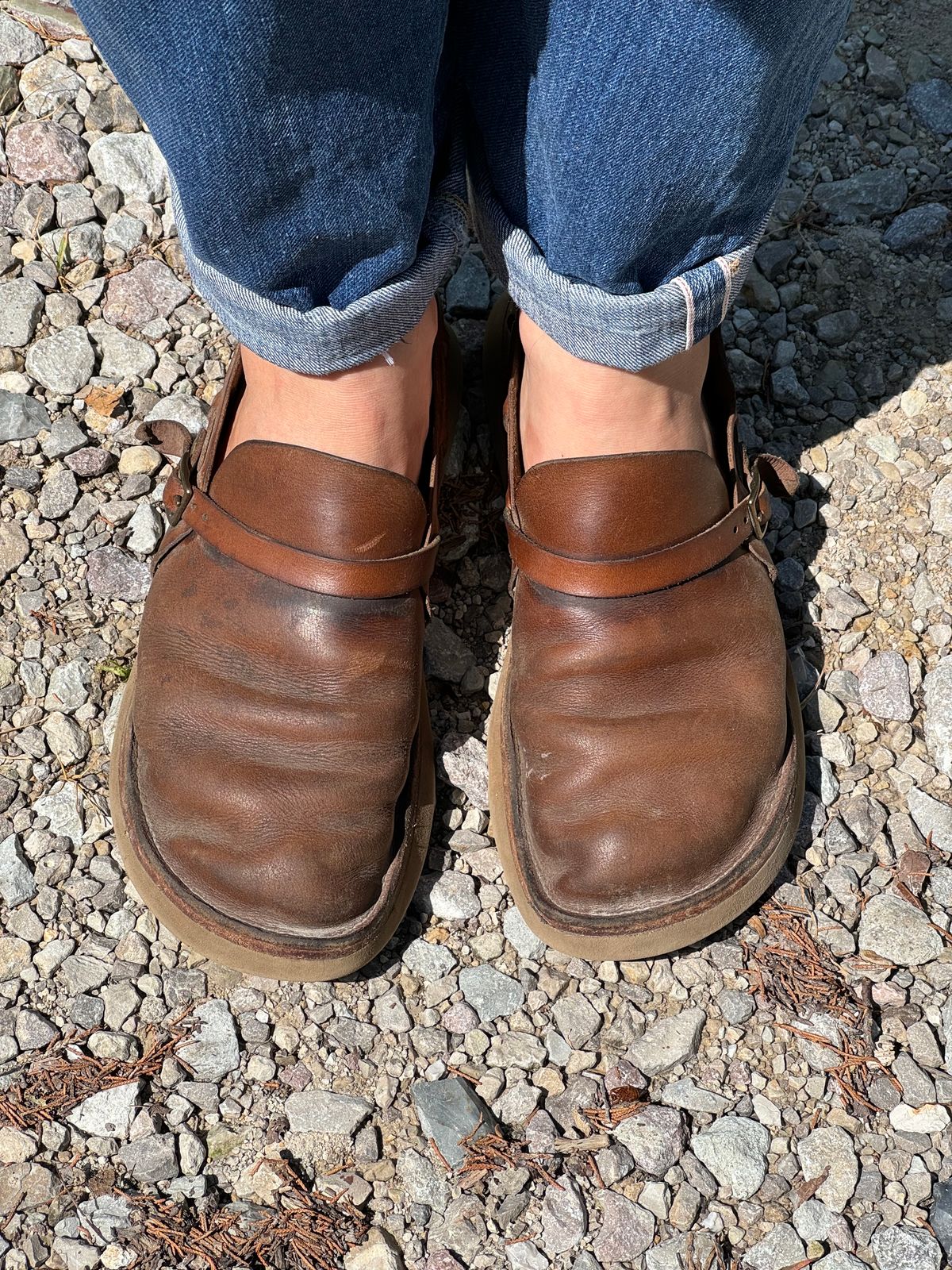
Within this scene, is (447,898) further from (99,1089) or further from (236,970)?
(99,1089)

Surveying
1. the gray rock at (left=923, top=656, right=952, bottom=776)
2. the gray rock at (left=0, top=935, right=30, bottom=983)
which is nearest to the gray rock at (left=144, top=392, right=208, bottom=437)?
the gray rock at (left=0, top=935, right=30, bottom=983)

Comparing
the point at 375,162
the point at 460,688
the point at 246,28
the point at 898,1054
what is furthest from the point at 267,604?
the point at 898,1054

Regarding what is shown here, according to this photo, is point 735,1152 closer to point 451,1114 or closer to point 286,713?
point 451,1114

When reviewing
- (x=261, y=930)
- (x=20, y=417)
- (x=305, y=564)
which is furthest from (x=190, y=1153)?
(x=20, y=417)

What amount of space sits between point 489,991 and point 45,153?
1.86 meters

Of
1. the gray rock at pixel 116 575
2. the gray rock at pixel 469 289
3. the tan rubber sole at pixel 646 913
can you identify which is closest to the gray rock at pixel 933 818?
the tan rubber sole at pixel 646 913

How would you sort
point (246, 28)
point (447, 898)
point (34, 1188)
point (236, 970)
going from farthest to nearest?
point (447, 898) → point (236, 970) → point (34, 1188) → point (246, 28)

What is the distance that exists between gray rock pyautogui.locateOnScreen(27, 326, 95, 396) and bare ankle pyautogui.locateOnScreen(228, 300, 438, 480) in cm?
63

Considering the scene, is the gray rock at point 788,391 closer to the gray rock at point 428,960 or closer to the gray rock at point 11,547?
the gray rock at point 428,960

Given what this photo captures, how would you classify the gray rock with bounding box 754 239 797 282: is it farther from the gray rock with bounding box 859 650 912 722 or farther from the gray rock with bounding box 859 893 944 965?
the gray rock with bounding box 859 893 944 965

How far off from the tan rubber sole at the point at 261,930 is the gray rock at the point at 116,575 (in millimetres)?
316

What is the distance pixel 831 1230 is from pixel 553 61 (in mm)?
1456

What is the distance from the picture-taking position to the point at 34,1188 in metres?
1.42

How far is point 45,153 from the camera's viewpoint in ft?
7.38
